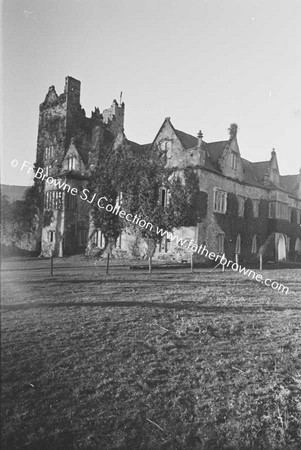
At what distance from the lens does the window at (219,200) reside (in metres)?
15.1

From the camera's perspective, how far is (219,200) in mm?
15453

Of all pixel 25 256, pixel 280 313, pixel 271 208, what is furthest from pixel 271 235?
pixel 25 256

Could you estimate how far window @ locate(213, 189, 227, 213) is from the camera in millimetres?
15070

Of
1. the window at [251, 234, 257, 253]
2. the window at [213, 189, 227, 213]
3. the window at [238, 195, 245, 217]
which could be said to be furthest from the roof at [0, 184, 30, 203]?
the window at [251, 234, 257, 253]

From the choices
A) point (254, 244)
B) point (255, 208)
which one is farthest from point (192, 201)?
point (254, 244)

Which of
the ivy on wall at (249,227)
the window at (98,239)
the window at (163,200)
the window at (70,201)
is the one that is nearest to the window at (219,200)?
the ivy on wall at (249,227)

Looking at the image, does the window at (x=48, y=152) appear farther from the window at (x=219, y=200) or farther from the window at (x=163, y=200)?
the window at (x=219, y=200)

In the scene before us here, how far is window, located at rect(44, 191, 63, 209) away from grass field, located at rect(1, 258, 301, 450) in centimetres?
44

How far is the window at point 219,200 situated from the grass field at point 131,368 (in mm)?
11202

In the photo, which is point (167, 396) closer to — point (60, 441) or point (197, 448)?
point (197, 448)

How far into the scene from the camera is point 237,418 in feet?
9.11

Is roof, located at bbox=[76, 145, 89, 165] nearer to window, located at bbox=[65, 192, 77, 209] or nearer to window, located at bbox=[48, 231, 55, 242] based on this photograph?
window, located at bbox=[65, 192, 77, 209]

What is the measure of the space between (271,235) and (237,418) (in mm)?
15948

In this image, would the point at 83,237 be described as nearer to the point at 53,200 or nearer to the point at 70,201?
the point at 70,201
